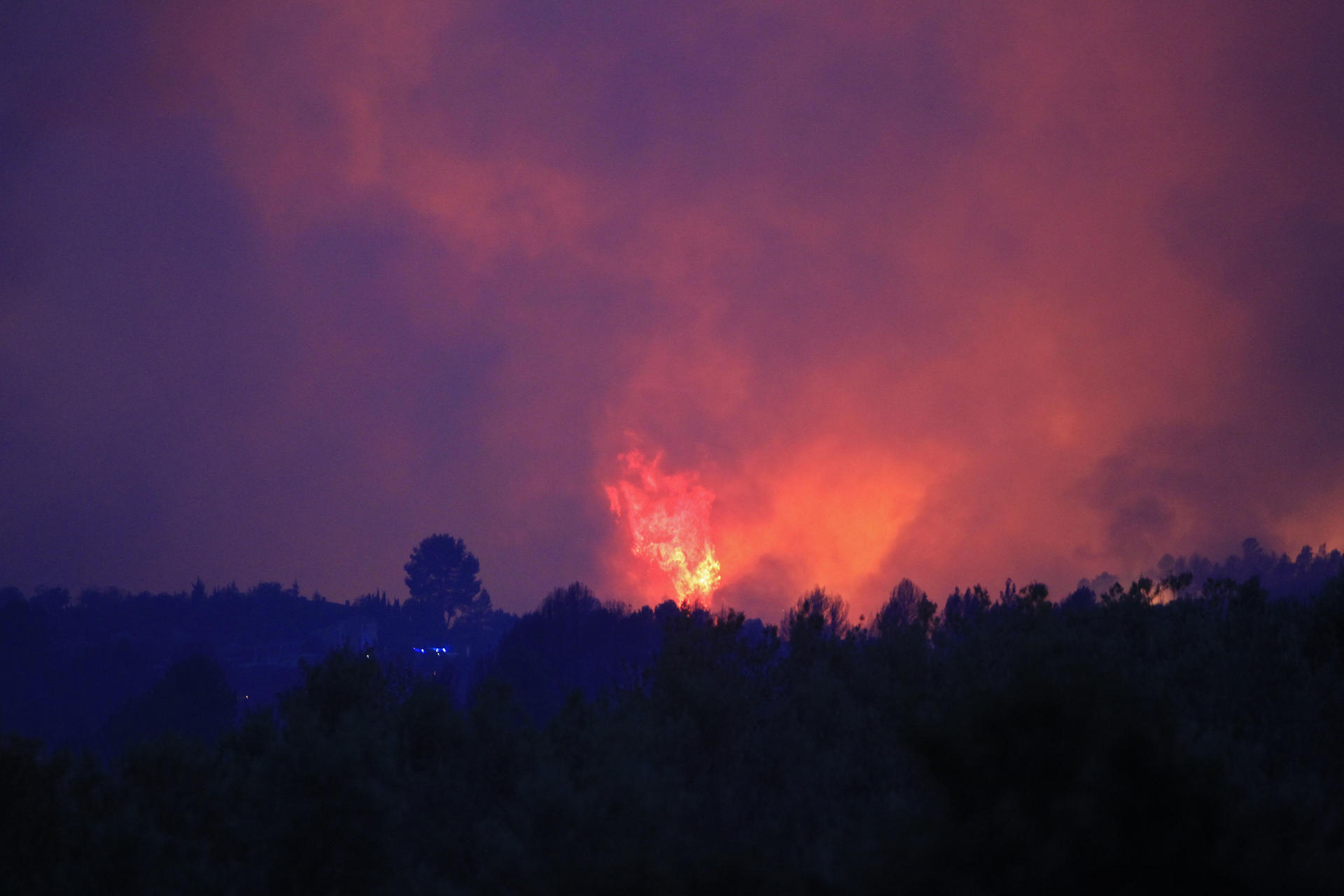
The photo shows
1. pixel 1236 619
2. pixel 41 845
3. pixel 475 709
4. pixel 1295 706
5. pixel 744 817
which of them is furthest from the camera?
pixel 475 709

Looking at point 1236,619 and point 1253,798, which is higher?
point 1236,619

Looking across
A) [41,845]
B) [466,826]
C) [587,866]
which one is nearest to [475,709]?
[466,826]

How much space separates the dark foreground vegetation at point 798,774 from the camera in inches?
513

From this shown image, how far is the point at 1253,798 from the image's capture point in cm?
1351

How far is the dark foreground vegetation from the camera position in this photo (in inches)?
513

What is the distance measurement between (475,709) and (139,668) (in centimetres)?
13058

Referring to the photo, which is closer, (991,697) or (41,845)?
(991,697)

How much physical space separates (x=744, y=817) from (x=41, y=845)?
15453 millimetres

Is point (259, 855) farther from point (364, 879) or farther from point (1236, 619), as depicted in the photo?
point (1236, 619)

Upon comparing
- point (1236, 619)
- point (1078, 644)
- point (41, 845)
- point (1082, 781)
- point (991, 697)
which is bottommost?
point (41, 845)

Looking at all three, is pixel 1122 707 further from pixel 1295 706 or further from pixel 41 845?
pixel 41 845

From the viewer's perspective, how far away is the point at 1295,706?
18.9 meters

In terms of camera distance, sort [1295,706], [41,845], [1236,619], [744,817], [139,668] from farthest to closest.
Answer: [139,668] < [1236,619] < [41,845] < [744,817] < [1295,706]

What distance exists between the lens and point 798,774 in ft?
73.0
